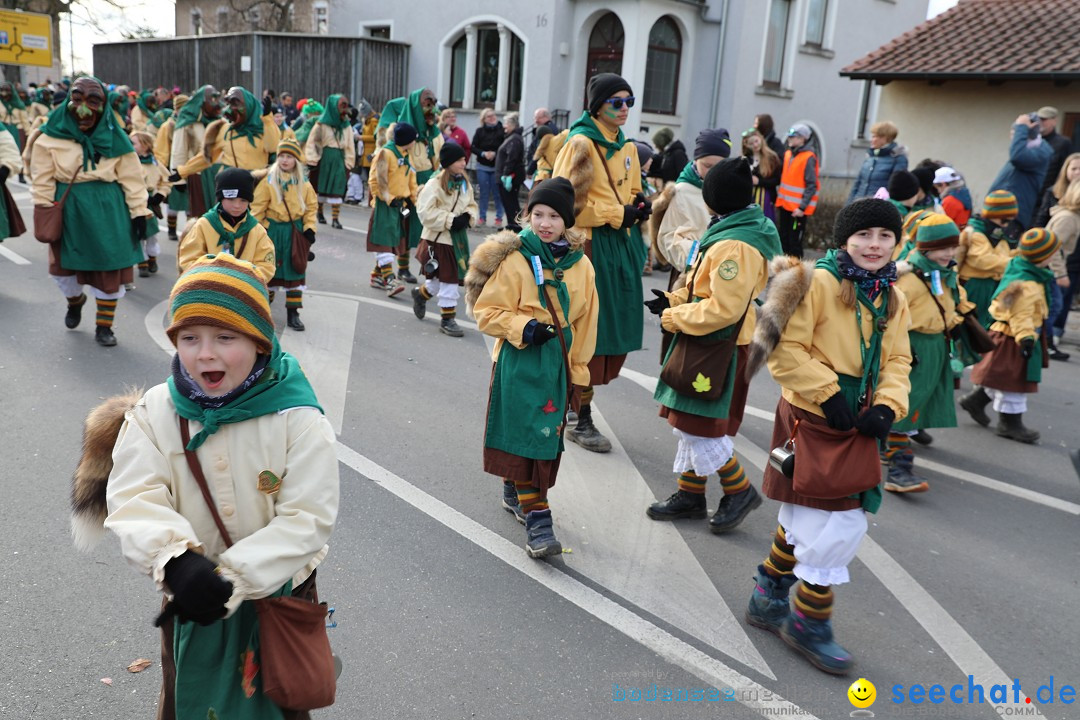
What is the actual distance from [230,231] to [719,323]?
4226 millimetres

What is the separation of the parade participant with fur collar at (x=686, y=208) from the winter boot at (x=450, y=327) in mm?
3001

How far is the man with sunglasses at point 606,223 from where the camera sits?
5.70 metres

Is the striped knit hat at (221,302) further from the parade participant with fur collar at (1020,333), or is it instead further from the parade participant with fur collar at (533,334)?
the parade participant with fur collar at (1020,333)

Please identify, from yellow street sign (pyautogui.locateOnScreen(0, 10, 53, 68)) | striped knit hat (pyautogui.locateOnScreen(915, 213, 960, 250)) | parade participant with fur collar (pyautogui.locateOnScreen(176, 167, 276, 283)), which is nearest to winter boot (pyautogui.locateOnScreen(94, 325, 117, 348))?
parade participant with fur collar (pyautogui.locateOnScreen(176, 167, 276, 283))

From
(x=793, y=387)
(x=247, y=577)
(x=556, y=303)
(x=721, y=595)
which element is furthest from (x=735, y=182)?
(x=247, y=577)

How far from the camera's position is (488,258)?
13.5 feet

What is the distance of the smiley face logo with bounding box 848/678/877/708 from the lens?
336 centimetres

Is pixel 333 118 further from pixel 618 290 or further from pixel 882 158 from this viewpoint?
pixel 618 290

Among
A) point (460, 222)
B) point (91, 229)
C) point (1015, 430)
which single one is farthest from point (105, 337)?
point (1015, 430)

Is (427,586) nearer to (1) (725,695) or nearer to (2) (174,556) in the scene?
(1) (725,695)

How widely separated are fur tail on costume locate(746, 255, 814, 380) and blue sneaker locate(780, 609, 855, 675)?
1.08 metres

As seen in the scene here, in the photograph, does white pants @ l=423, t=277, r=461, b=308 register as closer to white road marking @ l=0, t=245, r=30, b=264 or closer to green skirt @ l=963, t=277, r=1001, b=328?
green skirt @ l=963, t=277, r=1001, b=328

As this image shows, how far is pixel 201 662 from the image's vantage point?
7.41 ft

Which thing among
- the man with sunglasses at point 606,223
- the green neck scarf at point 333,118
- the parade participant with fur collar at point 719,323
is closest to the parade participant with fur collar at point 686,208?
the man with sunglasses at point 606,223
